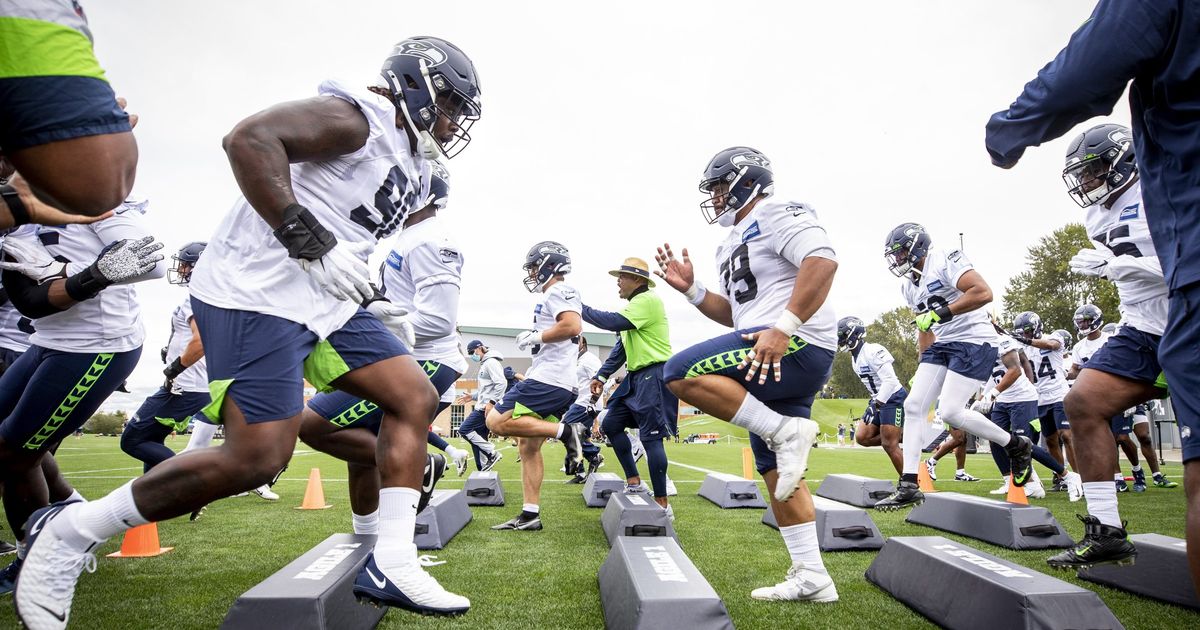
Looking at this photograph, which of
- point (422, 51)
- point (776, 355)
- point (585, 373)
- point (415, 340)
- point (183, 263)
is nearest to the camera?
point (422, 51)

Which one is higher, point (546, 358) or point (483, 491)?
point (546, 358)

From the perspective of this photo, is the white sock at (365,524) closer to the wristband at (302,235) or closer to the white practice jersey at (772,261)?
the wristband at (302,235)

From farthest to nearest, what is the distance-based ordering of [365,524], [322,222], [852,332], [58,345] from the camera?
1. [852,332]
2. [365,524]
3. [58,345]
4. [322,222]

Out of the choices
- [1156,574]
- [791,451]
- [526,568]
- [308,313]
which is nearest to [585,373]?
[526,568]

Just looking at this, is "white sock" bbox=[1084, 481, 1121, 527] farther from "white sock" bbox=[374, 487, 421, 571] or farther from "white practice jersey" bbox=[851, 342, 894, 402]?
"white practice jersey" bbox=[851, 342, 894, 402]

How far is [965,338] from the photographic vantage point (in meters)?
6.93

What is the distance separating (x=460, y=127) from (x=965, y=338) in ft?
19.8

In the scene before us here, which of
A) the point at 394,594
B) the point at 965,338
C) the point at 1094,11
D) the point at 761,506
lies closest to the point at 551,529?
the point at 761,506

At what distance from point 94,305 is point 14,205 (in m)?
0.80

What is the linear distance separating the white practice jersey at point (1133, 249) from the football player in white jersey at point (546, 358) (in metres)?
4.48

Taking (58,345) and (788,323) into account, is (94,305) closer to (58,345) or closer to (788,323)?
(58,345)

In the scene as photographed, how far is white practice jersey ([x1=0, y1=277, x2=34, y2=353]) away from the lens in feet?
16.4

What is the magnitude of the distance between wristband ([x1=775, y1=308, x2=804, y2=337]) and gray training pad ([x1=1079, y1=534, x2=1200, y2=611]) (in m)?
2.08

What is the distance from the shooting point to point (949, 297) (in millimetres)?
6984
